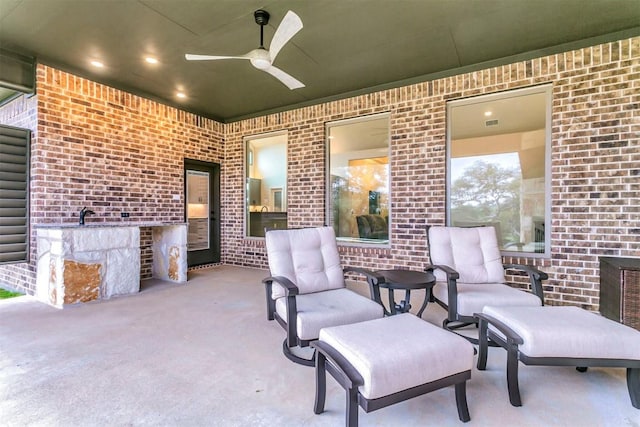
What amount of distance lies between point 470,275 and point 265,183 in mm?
4193

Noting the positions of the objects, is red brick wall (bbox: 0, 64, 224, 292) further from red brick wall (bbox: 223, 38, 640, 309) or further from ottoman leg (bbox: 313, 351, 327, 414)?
ottoman leg (bbox: 313, 351, 327, 414)

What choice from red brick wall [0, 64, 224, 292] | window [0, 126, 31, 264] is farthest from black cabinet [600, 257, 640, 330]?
window [0, 126, 31, 264]

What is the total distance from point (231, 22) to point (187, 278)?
12.6ft

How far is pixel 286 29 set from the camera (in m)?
2.70

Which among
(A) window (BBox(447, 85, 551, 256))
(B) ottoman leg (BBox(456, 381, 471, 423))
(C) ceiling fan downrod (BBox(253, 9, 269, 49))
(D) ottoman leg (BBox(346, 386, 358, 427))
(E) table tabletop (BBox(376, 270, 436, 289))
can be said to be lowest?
(B) ottoman leg (BBox(456, 381, 471, 423))

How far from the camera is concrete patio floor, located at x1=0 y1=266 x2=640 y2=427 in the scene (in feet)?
5.75

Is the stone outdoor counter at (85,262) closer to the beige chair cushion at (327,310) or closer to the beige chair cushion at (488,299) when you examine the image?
the beige chair cushion at (327,310)

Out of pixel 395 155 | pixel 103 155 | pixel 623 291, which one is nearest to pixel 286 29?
pixel 395 155

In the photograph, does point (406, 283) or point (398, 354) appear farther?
point (406, 283)

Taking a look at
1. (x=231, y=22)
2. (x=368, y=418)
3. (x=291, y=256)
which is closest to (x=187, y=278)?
(x=291, y=256)

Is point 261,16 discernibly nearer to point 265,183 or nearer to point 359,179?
point 359,179

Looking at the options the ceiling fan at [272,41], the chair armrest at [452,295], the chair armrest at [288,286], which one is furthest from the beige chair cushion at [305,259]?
the ceiling fan at [272,41]

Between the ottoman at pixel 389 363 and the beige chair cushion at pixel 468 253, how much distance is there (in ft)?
5.17

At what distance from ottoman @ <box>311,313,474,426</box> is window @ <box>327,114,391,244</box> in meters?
3.19
